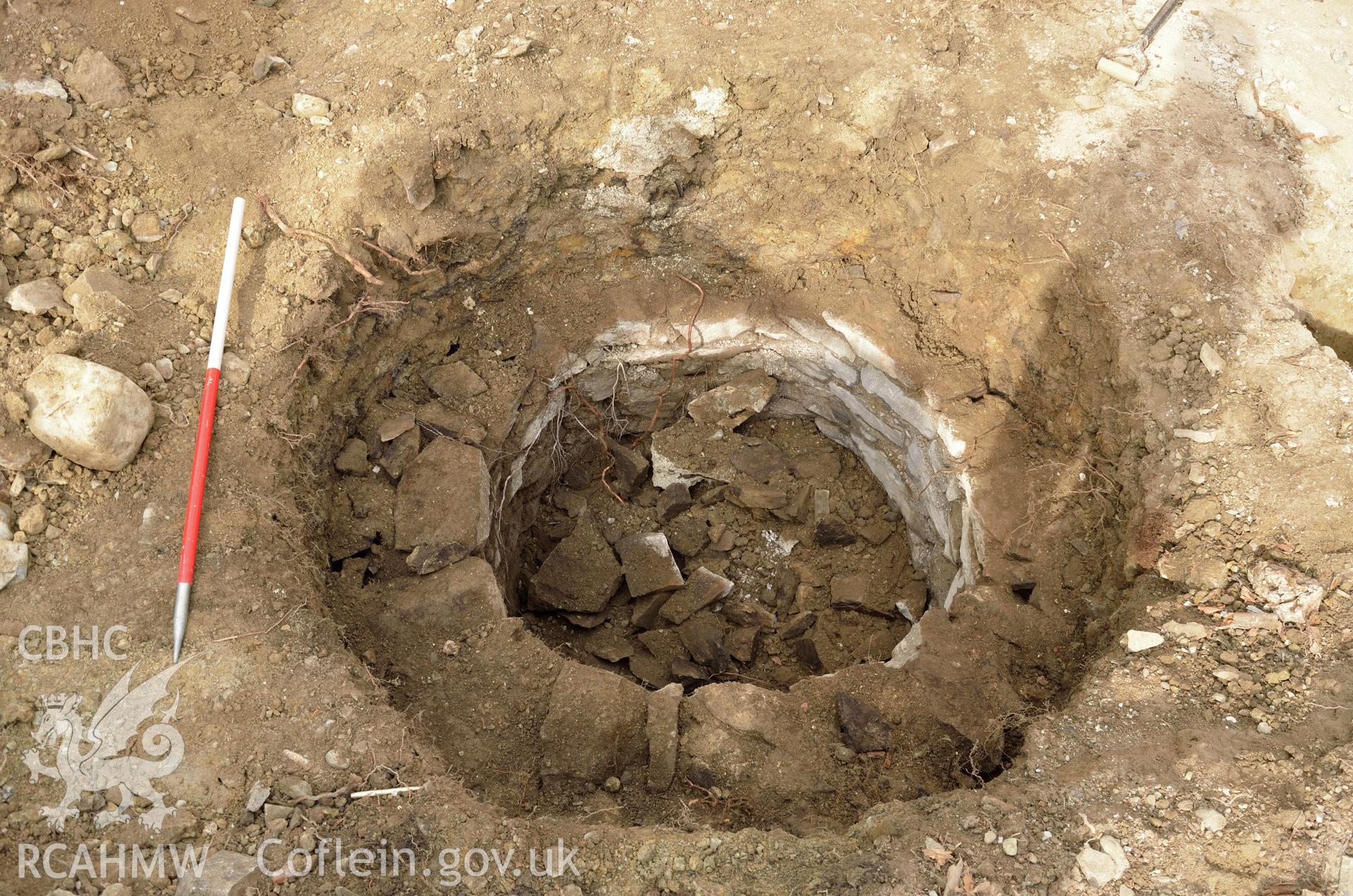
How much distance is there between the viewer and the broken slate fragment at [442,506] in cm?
432

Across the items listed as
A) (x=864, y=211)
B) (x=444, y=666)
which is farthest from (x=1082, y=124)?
(x=444, y=666)

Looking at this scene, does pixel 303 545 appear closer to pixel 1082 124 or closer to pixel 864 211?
pixel 864 211

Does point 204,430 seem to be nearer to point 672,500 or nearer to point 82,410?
point 82,410

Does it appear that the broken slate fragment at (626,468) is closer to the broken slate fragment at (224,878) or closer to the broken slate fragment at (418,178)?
the broken slate fragment at (418,178)

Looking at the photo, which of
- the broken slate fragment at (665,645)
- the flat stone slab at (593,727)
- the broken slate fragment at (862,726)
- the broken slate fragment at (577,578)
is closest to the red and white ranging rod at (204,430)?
the flat stone slab at (593,727)

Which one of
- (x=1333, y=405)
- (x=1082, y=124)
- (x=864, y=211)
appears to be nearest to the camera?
(x=1333, y=405)

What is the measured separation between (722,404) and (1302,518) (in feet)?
10.7

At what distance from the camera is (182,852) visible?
9.68 ft

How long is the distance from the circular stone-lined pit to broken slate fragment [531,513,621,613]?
1cm

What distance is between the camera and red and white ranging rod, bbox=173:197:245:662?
3.32 m

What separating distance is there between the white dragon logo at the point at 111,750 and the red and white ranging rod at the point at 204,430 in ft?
0.66

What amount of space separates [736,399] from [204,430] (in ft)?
10.6

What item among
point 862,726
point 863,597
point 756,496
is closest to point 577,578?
point 756,496

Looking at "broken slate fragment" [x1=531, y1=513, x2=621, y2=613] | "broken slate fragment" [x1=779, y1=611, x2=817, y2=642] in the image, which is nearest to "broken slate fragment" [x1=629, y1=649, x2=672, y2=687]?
"broken slate fragment" [x1=531, y1=513, x2=621, y2=613]
